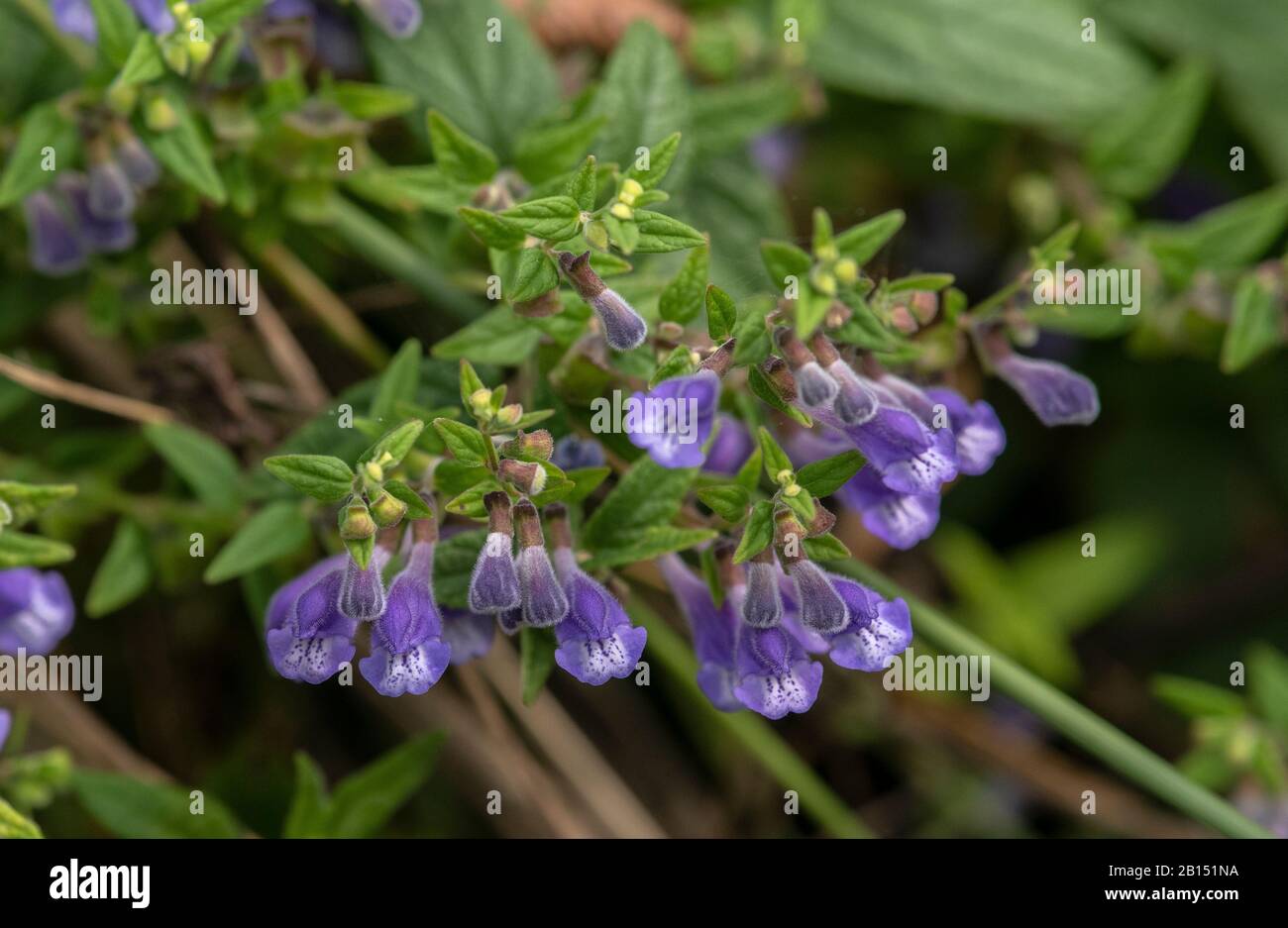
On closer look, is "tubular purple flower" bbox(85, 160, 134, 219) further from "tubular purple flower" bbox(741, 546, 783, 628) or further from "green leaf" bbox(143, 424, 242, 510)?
"tubular purple flower" bbox(741, 546, 783, 628)

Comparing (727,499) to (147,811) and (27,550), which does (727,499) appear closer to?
(27,550)

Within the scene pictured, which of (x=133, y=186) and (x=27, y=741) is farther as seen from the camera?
(x=27, y=741)

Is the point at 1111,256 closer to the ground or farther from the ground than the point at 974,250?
closer to the ground

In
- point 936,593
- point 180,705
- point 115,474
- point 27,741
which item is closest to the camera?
point 115,474

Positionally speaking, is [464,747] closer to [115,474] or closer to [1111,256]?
[115,474]

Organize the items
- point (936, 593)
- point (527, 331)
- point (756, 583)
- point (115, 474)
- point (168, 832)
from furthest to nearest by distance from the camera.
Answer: point (936, 593), point (115, 474), point (168, 832), point (527, 331), point (756, 583)

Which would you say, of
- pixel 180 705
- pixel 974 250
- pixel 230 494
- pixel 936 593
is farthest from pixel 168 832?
pixel 974 250
